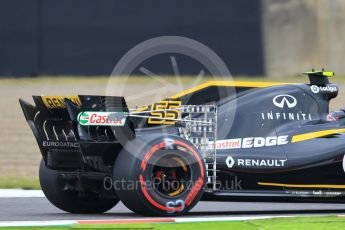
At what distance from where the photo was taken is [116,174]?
8703mm

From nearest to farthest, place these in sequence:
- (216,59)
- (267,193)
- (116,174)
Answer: (116,174) → (267,193) → (216,59)

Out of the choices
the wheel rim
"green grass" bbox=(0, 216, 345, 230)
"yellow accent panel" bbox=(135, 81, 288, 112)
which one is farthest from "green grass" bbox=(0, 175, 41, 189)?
"green grass" bbox=(0, 216, 345, 230)

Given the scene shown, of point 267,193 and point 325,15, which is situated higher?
point 325,15

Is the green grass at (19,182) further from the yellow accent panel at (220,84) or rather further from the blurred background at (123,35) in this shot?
the blurred background at (123,35)

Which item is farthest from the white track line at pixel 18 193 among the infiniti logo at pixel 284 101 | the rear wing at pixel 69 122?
the infiniti logo at pixel 284 101

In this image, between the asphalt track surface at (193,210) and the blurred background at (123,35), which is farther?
the blurred background at (123,35)

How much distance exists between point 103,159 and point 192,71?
11.4 metres

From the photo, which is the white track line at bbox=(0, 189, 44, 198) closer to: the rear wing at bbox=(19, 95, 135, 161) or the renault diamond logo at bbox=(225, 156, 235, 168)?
the rear wing at bbox=(19, 95, 135, 161)

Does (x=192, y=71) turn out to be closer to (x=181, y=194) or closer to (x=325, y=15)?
(x=325, y=15)

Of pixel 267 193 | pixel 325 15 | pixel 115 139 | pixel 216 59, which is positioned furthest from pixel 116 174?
pixel 325 15

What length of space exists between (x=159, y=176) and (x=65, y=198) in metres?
1.36

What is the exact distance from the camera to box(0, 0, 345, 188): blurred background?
65.1 ft

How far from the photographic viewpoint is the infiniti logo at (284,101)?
32.3 ft

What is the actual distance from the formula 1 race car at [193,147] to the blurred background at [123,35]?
997cm
